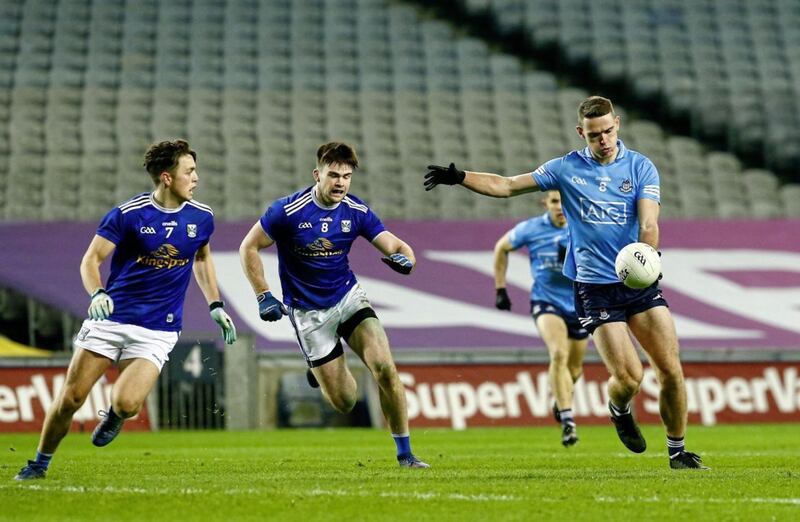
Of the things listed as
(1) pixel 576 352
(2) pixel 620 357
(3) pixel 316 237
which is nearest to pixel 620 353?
(2) pixel 620 357

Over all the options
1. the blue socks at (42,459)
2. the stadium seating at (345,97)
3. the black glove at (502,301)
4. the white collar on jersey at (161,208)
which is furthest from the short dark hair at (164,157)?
the stadium seating at (345,97)

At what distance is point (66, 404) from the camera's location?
332 inches

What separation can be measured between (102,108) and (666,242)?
32.5 ft

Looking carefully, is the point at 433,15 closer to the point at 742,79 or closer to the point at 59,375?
the point at 742,79

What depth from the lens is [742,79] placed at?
26.2 m

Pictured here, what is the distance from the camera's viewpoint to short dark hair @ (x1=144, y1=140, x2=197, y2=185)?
901cm

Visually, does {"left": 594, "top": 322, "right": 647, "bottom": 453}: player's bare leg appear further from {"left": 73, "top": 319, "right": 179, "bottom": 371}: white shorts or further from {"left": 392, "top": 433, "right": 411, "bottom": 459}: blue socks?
{"left": 73, "top": 319, "right": 179, "bottom": 371}: white shorts

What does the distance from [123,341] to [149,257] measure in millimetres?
568

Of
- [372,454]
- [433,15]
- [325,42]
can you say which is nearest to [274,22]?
[325,42]

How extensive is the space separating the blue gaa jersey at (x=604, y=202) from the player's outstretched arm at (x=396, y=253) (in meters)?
1.05

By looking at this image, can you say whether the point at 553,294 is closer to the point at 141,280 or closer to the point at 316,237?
the point at 316,237

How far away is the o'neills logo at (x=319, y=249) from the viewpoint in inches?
390

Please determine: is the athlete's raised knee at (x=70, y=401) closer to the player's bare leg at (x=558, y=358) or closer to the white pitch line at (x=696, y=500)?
the white pitch line at (x=696, y=500)

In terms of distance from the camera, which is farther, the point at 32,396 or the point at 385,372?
the point at 32,396
